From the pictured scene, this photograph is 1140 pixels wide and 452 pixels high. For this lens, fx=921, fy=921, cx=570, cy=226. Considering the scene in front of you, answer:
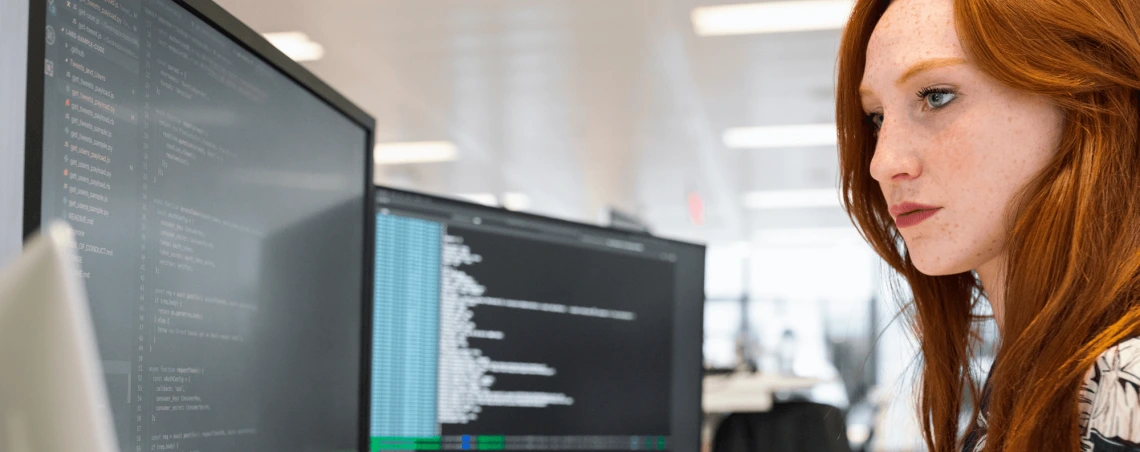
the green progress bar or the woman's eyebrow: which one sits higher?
the woman's eyebrow

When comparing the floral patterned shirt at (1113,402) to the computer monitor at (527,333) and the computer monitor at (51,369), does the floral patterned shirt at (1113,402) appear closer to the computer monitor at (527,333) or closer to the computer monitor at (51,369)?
the computer monitor at (51,369)

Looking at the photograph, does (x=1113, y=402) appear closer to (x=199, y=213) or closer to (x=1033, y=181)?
(x=1033, y=181)

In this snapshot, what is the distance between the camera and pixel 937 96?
2.82 ft

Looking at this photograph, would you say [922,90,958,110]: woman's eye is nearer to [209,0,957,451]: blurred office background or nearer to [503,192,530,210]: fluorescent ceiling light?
[209,0,957,451]: blurred office background

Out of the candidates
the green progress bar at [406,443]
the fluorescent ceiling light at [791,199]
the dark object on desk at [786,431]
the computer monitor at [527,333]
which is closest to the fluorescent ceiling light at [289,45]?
the computer monitor at [527,333]

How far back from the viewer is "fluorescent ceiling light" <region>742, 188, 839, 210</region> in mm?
8664

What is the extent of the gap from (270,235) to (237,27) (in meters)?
0.20

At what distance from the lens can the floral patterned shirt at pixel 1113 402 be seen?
0.62 m

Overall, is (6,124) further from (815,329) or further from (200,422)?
(815,329)

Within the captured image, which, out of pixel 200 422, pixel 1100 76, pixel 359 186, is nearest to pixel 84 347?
pixel 200 422

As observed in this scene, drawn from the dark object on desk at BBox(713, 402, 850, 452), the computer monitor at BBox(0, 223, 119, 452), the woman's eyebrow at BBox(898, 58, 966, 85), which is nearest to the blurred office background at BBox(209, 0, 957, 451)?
→ the dark object on desk at BBox(713, 402, 850, 452)

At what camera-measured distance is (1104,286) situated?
727mm

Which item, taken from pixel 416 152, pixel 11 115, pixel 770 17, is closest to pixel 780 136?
pixel 770 17

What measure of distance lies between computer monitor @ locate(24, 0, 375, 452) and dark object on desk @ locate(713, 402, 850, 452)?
3.12 feet
